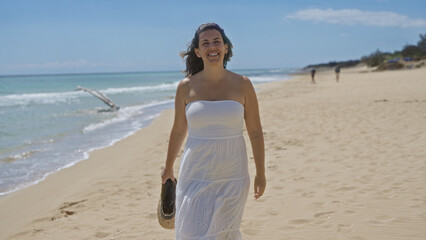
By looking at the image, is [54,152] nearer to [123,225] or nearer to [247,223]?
[123,225]

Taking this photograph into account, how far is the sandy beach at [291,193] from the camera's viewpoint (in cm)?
406

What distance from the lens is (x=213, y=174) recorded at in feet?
7.82

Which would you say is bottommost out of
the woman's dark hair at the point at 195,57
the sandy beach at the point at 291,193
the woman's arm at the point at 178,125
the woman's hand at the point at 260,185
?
the sandy beach at the point at 291,193

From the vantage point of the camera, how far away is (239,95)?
246 centimetres

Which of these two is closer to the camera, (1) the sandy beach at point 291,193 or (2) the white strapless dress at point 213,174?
(2) the white strapless dress at point 213,174

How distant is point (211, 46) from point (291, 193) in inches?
123

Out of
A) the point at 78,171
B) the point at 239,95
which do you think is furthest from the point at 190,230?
the point at 78,171

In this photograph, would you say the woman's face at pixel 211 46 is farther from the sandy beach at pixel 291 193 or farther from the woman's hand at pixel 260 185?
the sandy beach at pixel 291 193

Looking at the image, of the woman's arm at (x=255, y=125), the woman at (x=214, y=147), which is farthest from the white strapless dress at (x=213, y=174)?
the woman's arm at (x=255, y=125)

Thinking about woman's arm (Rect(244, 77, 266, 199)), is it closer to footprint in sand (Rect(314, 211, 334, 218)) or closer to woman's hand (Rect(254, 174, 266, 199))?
woman's hand (Rect(254, 174, 266, 199))

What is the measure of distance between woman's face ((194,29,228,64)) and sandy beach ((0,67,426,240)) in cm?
210

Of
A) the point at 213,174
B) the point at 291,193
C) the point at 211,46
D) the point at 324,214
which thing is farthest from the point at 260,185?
the point at 291,193

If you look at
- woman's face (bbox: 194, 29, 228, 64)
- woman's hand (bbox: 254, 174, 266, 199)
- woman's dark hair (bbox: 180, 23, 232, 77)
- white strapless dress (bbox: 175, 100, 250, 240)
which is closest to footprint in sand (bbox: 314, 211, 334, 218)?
woman's hand (bbox: 254, 174, 266, 199)

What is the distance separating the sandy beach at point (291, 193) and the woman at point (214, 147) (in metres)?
1.66
